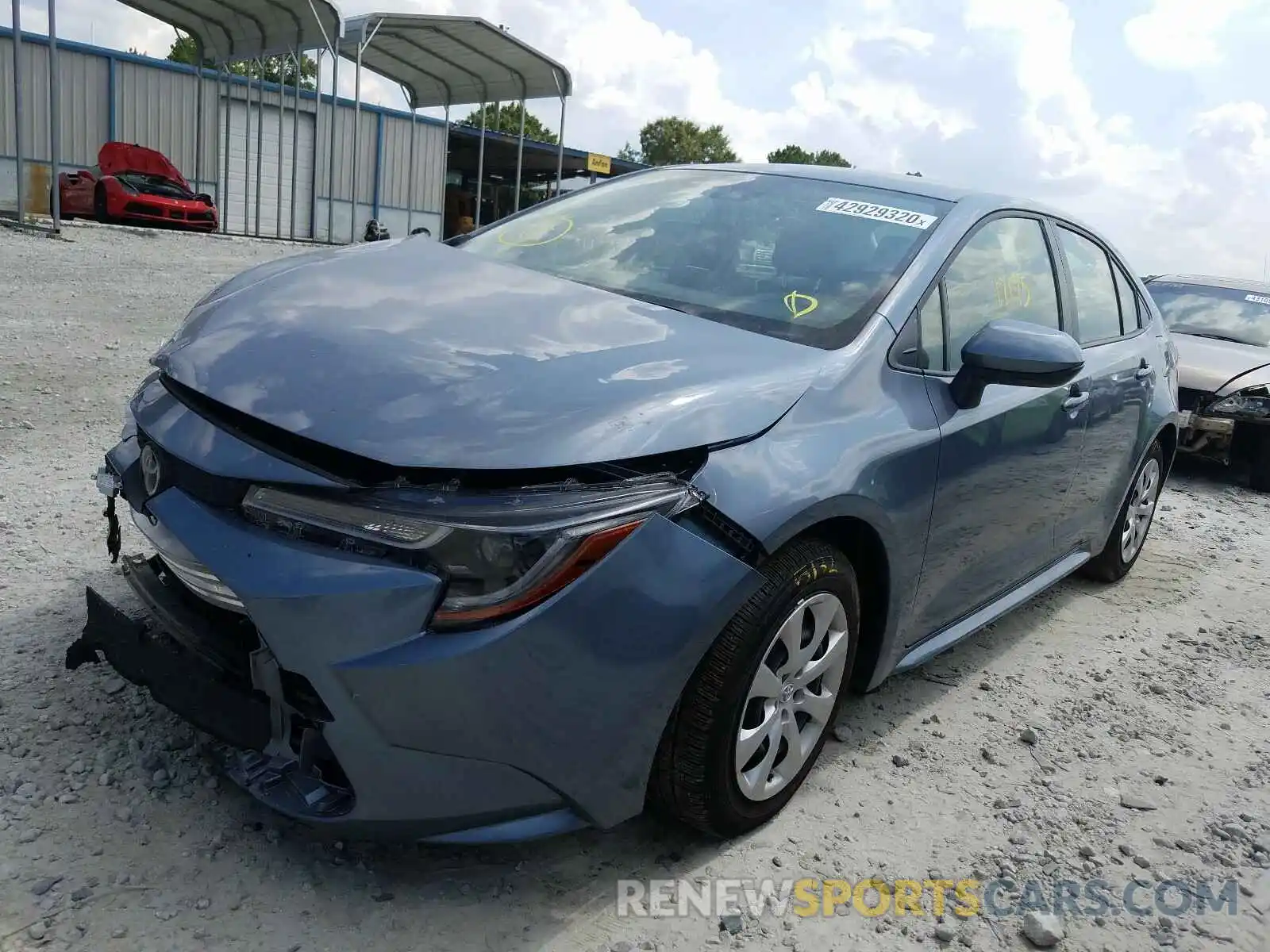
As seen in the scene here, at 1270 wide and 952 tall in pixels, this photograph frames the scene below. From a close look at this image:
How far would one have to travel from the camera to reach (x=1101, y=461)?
12.5ft

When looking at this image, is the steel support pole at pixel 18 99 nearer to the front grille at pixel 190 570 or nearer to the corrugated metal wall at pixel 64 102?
the front grille at pixel 190 570

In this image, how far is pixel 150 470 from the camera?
7.25 ft

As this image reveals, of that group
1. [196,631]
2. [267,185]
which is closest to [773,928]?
[196,631]

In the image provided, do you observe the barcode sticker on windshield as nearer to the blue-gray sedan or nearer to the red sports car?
the blue-gray sedan

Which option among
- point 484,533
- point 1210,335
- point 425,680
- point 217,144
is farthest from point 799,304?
point 217,144

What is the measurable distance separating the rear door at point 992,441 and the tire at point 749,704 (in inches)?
18.4

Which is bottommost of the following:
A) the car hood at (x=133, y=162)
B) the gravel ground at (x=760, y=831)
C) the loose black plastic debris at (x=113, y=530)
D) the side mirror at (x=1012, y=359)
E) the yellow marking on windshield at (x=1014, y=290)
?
the gravel ground at (x=760, y=831)

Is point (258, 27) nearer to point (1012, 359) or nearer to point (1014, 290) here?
point (1014, 290)

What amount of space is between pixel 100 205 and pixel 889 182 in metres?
16.3

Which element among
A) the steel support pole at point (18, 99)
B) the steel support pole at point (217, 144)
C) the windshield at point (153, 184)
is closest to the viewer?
the steel support pole at point (18, 99)

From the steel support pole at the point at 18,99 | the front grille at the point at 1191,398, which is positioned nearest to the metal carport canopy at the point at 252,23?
the steel support pole at the point at 18,99

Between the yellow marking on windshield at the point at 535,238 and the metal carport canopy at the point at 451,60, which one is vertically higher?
the metal carport canopy at the point at 451,60

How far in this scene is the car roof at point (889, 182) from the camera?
323 cm

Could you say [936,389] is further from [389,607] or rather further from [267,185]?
[267,185]
